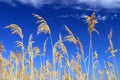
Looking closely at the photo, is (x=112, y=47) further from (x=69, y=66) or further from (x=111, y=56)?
(x=69, y=66)

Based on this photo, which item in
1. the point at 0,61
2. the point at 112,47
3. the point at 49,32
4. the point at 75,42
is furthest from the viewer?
the point at 0,61

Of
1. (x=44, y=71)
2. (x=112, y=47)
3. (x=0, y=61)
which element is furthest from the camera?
(x=44, y=71)

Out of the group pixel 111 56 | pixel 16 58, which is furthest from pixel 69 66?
pixel 16 58

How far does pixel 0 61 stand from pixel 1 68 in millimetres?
318

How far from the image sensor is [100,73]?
7.68m

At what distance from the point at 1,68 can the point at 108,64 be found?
8.39 ft

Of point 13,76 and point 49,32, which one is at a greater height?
point 49,32

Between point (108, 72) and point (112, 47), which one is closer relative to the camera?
point (112, 47)

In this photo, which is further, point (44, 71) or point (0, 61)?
point (44, 71)

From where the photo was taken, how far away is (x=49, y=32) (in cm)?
570

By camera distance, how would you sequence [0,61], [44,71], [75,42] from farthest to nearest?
[44,71] < [0,61] < [75,42]

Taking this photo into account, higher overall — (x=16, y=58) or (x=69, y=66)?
→ (x=16, y=58)

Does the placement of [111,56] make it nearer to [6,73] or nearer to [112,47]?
[112,47]

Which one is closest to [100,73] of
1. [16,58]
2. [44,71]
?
[44,71]
